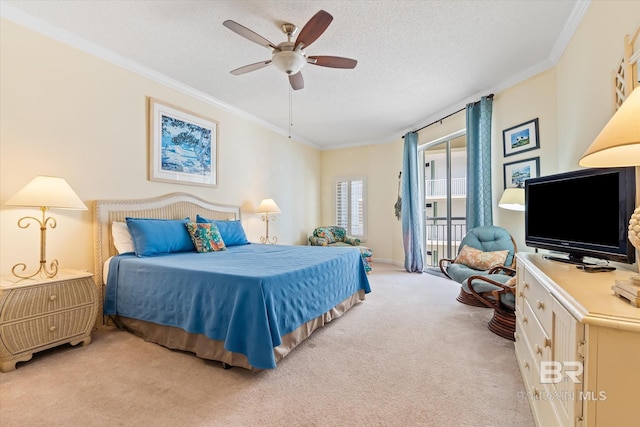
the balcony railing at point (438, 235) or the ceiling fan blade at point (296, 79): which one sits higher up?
the ceiling fan blade at point (296, 79)

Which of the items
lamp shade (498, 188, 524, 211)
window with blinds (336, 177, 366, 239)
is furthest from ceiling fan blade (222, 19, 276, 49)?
window with blinds (336, 177, 366, 239)

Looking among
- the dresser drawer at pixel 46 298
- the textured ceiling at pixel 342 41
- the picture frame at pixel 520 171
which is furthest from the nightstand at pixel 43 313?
the picture frame at pixel 520 171

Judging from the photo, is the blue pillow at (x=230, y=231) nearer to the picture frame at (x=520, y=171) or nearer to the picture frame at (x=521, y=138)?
the picture frame at (x=520, y=171)

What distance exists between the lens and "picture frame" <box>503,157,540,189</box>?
325 centimetres

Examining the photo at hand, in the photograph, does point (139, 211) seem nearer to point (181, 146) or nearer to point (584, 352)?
point (181, 146)

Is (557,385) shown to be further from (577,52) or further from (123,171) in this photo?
(123,171)

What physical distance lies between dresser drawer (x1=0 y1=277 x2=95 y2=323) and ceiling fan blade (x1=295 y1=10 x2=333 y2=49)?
2.63m

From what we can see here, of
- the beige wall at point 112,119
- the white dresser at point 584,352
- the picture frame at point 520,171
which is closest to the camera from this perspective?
the white dresser at point 584,352

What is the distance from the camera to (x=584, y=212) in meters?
1.73

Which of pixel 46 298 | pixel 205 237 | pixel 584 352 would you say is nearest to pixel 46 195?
pixel 46 298

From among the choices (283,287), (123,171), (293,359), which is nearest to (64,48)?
(123,171)

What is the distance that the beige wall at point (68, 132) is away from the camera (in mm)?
2371

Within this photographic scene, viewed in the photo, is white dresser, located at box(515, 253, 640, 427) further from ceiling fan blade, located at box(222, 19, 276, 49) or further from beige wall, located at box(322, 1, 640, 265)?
ceiling fan blade, located at box(222, 19, 276, 49)

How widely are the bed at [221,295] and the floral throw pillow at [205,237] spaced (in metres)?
0.11
